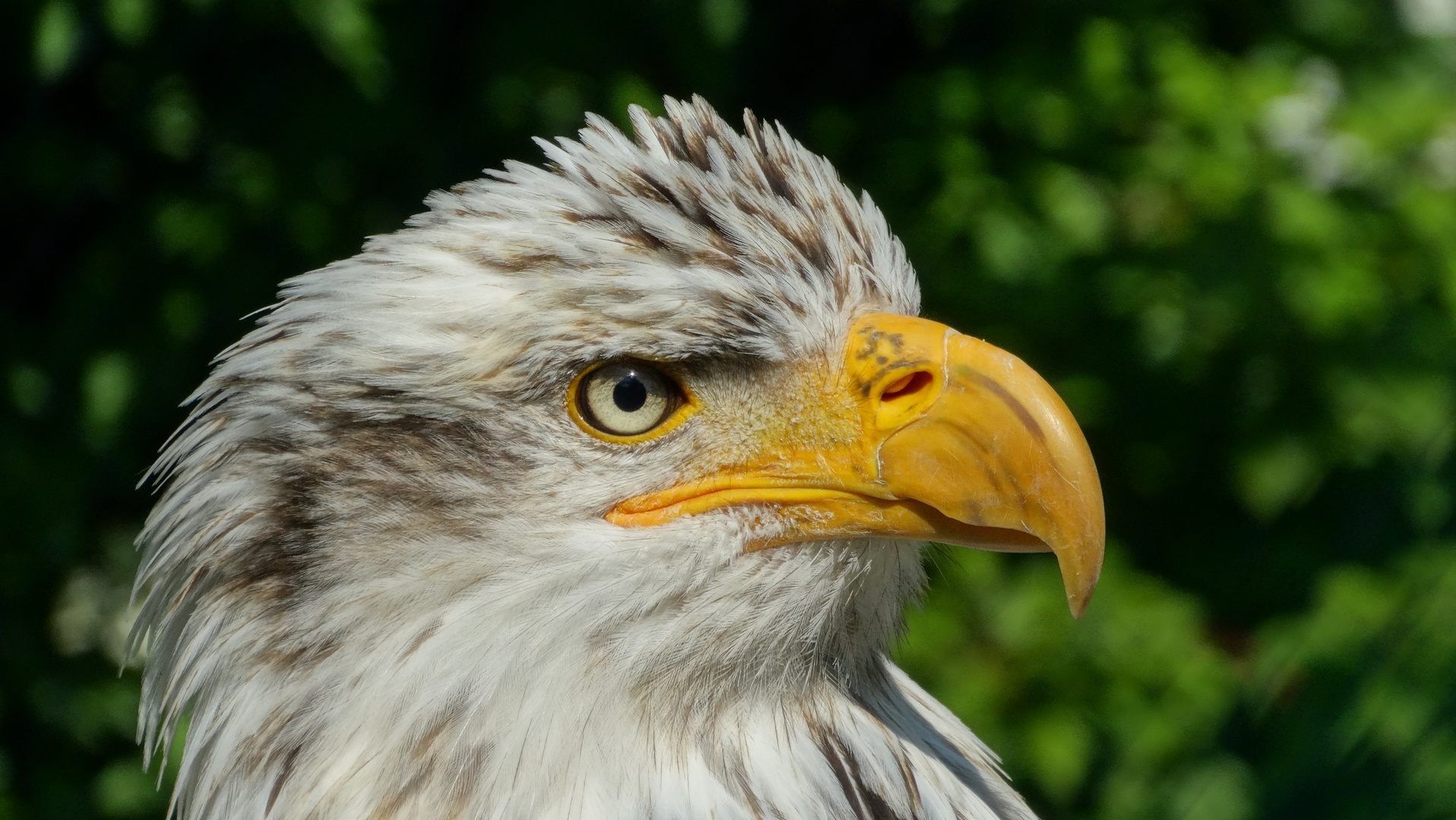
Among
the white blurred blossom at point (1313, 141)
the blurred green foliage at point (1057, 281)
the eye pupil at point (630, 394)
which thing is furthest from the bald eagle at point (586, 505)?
the white blurred blossom at point (1313, 141)

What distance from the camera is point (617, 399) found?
178cm

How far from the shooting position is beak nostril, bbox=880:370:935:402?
178cm

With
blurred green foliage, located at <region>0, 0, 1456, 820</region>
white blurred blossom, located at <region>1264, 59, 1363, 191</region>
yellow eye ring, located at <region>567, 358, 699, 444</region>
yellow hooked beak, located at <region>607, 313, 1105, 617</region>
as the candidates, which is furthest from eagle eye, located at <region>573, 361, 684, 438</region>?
white blurred blossom, located at <region>1264, 59, 1363, 191</region>

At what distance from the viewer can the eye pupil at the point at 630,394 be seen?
1.78 metres

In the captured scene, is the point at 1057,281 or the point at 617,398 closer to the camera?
the point at 617,398

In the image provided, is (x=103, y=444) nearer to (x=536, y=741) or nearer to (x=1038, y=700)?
(x=536, y=741)

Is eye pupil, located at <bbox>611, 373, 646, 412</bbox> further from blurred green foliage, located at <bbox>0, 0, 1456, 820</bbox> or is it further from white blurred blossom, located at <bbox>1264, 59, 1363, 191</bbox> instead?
white blurred blossom, located at <bbox>1264, 59, 1363, 191</bbox>

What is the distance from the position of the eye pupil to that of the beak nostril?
12.4 inches

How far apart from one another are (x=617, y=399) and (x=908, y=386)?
1.24 ft

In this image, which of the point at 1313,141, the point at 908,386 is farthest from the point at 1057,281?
the point at 908,386

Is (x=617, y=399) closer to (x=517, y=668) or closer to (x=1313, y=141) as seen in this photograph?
(x=517, y=668)

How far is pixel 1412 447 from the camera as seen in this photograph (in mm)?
3836

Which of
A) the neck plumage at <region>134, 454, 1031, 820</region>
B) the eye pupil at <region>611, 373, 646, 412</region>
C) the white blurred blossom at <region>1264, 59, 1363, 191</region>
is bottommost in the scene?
the white blurred blossom at <region>1264, 59, 1363, 191</region>

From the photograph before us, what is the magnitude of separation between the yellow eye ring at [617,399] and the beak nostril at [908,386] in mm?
294
